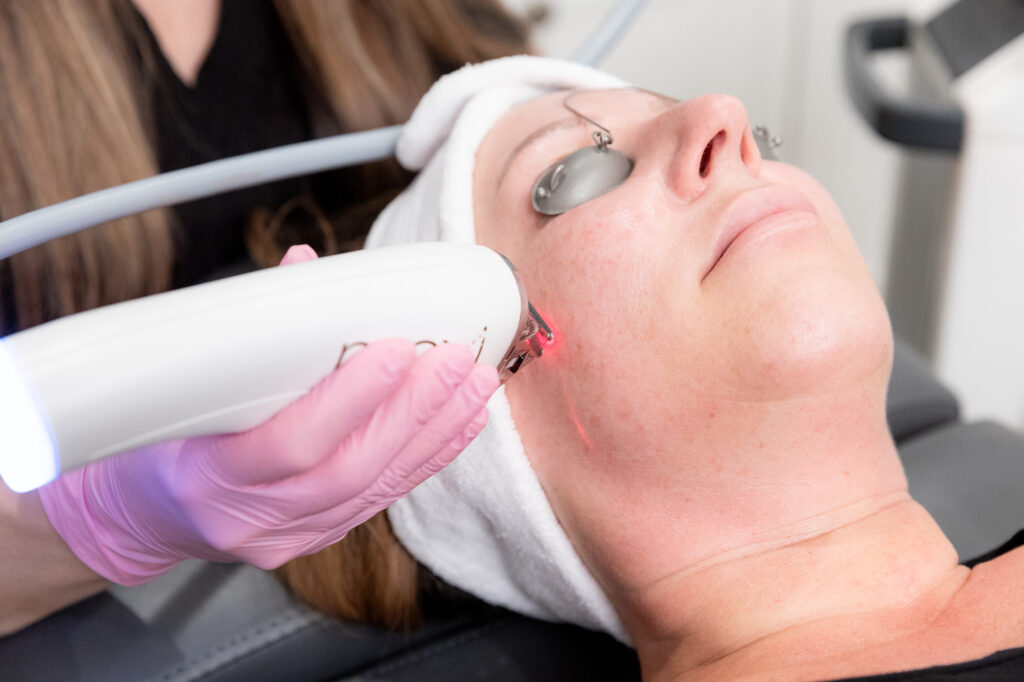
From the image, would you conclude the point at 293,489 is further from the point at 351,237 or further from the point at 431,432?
the point at 351,237

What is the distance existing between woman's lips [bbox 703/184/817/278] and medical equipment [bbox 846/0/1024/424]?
925mm

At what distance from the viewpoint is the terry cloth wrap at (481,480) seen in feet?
2.83

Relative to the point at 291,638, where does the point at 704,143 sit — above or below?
above

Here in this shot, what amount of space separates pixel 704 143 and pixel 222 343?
0.52 m

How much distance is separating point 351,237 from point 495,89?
0.35 metres

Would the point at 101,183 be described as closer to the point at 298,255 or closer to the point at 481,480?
the point at 298,255

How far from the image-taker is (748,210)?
78cm

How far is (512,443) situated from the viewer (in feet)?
2.78

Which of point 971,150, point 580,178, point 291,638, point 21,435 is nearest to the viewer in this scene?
point 21,435

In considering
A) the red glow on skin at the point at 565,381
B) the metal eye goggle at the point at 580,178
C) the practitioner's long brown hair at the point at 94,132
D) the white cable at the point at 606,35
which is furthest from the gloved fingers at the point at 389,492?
the white cable at the point at 606,35

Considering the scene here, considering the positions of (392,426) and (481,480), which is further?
(481,480)

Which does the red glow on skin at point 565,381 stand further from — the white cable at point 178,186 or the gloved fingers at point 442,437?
the white cable at point 178,186

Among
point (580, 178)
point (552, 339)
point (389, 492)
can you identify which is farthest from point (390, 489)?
point (580, 178)

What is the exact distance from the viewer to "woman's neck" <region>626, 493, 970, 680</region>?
744 mm
